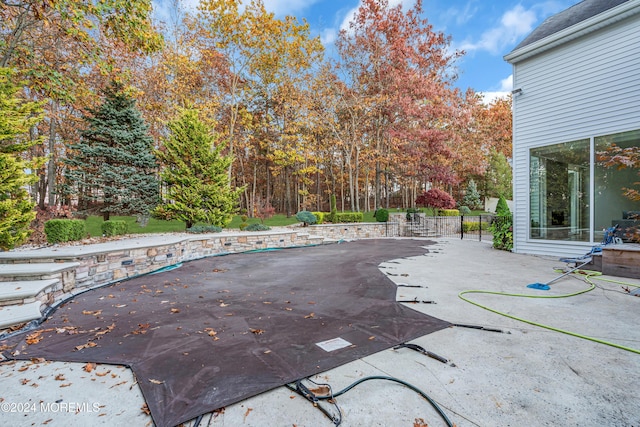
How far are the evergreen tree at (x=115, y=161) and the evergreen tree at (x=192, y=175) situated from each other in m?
1.54

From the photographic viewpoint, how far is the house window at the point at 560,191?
6.37 metres

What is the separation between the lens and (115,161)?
9773mm

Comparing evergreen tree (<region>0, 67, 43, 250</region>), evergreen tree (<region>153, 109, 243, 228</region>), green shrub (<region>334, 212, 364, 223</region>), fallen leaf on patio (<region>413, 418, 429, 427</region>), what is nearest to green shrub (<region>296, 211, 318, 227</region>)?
green shrub (<region>334, 212, 364, 223</region>)

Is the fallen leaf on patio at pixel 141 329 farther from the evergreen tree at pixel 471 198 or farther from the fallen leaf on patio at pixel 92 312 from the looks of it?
the evergreen tree at pixel 471 198

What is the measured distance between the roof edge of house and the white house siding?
139 mm

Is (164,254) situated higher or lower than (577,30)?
lower

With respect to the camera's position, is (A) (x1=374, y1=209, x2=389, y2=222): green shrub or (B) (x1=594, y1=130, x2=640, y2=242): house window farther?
(A) (x1=374, y1=209, x2=389, y2=222): green shrub

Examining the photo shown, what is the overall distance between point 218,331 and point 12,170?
192 inches

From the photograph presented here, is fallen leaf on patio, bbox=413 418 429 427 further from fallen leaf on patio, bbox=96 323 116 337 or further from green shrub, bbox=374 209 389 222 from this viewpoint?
green shrub, bbox=374 209 389 222

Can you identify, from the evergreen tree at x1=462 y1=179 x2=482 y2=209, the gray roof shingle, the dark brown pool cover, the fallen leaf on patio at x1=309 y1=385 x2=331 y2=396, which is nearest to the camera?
the fallen leaf on patio at x1=309 y1=385 x2=331 y2=396

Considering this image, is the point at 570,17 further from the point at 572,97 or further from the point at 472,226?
the point at 472,226

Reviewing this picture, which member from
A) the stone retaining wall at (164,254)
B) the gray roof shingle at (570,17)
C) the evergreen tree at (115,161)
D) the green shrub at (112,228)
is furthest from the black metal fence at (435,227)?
the green shrub at (112,228)

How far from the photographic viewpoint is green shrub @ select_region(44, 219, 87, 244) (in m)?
5.52

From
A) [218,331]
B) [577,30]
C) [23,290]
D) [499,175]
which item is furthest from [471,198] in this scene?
[23,290]
